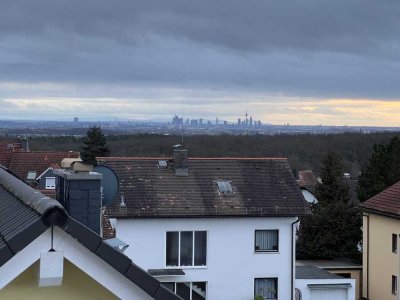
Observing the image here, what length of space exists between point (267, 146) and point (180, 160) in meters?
83.8

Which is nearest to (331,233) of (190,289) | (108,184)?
(190,289)

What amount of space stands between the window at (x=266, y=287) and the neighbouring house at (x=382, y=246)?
6.72 meters

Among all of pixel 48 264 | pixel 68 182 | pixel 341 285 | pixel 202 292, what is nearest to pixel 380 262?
pixel 341 285

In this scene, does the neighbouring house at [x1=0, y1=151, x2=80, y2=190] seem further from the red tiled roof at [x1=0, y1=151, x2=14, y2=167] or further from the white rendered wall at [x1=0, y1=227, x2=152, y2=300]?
the white rendered wall at [x1=0, y1=227, x2=152, y2=300]

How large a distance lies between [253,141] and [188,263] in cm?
8864

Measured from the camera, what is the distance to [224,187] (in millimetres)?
27281

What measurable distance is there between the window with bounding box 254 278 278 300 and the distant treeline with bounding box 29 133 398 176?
2823 inches

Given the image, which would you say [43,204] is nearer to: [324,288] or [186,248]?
[186,248]

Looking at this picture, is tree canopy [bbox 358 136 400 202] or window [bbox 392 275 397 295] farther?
tree canopy [bbox 358 136 400 202]

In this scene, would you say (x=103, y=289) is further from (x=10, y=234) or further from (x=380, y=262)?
(x=380, y=262)

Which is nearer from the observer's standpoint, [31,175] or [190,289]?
[190,289]

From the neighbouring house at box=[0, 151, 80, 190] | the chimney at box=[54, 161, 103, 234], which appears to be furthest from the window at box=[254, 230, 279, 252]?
the neighbouring house at box=[0, 151, 80, 190]

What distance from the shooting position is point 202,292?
25688 millimetres

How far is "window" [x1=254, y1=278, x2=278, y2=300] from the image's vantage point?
26078 millimetres
